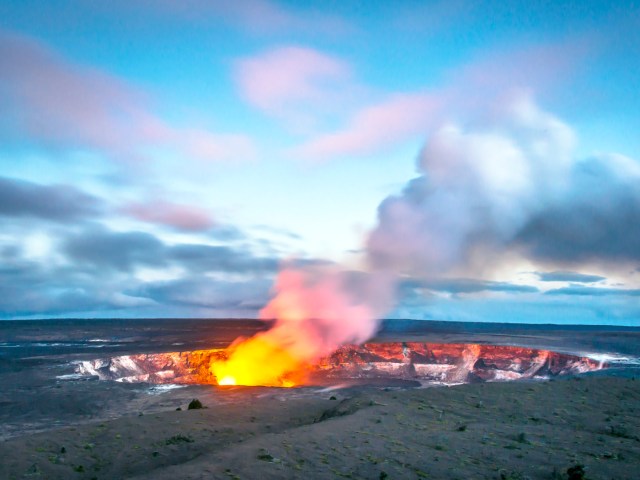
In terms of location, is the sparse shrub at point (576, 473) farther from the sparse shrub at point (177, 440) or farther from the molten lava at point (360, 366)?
the molten lava at point (360, 366)

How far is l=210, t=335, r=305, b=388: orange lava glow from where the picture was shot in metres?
48.8

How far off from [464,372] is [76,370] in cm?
3922

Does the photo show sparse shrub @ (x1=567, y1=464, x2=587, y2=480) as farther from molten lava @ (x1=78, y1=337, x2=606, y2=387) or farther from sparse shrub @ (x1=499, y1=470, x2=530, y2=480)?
molten lava @ (x1=78, y1=337, x2=606, y2=387)

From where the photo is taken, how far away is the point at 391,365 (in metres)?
55.9

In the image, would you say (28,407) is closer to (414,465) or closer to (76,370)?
(76,370)

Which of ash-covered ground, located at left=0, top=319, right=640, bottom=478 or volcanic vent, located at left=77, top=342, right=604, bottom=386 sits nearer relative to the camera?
ash-covered ground, located at left=0, top=319, right=640, bottom=478

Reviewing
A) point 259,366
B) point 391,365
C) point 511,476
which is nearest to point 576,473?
point 511,476

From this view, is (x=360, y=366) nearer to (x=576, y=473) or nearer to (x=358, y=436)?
(x=358, y=436)

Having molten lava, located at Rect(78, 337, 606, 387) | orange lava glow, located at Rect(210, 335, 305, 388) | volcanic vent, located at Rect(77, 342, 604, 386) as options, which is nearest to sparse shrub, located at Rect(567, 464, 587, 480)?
molten lava, located at Rect(78, 337, 606, 387)

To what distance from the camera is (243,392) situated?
101ft

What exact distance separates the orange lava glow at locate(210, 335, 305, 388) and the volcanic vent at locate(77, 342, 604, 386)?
24.1 inches

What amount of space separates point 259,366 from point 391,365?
15.3m

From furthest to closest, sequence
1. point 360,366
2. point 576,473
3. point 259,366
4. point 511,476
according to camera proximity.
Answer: point 360,366 < point 259,366 < point 511,476 < point 576,473

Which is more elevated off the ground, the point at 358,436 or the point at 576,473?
the point at 576,473
